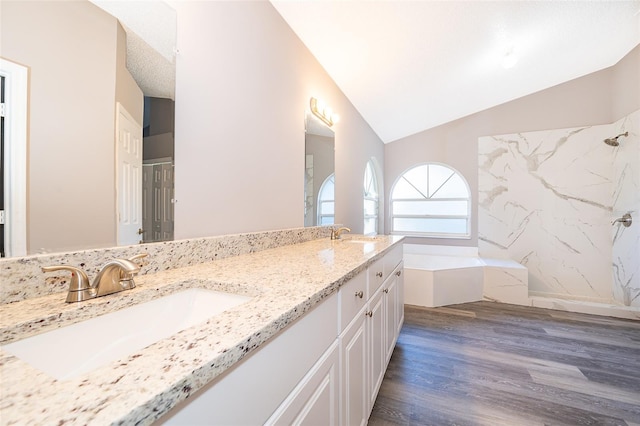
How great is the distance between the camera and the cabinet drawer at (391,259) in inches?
62.9

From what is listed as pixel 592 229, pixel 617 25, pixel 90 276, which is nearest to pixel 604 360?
pixel 592 229

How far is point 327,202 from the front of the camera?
2.34 meters

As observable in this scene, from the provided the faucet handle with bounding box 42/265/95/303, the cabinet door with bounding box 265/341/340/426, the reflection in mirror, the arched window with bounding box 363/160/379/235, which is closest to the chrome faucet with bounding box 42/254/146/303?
the faucet handle with bounding box 42/265/95/303

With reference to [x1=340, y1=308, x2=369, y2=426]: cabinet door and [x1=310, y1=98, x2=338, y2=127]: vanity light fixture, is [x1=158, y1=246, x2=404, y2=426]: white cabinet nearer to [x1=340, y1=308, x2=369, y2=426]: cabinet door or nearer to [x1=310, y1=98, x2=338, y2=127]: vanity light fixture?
[x1=340, y1=308, x2=369, y2=426]: cabinet door

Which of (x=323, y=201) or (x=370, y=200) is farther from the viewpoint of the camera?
(x=370, y=200)

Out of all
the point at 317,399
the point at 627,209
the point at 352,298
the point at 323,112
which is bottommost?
the point at 317,399

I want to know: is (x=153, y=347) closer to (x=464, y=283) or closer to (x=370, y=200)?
(x=464, y=283)

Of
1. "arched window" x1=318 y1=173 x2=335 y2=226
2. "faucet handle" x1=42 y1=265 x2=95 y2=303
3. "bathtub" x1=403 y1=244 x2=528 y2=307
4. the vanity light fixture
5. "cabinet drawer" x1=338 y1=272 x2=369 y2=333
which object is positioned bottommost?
"bathtub" x1=403 y1=244 x2=528 y2=307

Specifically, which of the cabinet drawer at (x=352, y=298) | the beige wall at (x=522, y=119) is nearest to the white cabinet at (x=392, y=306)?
the cabinet drawer at (x=352, y=298)

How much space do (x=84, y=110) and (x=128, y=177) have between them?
0.67 ft

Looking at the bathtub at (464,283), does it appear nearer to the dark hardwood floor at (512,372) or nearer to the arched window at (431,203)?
the dark hardwood floor at (512,372)

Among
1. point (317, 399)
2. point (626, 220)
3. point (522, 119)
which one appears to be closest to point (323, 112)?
point (317, 399)

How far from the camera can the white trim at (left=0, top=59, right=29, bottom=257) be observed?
579 mm

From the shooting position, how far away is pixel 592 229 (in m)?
3.18
